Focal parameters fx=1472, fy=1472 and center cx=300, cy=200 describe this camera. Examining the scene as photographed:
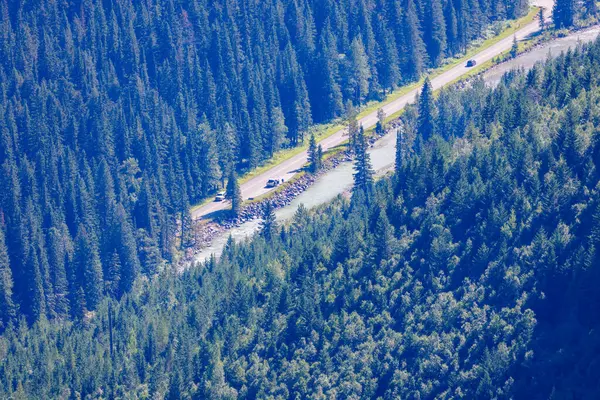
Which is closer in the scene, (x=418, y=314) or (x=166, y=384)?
(x=418, y=314)

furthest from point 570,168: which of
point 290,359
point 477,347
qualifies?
point 290,359

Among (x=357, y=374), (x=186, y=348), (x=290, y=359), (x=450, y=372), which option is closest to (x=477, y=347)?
(x=450, y=372)

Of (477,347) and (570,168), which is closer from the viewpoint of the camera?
(477,347)

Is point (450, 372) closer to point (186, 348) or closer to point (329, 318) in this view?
point (329, 318)

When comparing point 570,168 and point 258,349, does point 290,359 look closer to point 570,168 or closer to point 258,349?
point 258,349

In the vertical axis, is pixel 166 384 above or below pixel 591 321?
below

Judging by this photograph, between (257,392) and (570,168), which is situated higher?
(570,168)

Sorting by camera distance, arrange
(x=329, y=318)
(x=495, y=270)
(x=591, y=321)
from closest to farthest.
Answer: (x=591, y=321), (x=495, y=270), (x=329, y=318)

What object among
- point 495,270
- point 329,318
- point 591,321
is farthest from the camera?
point 329,318
